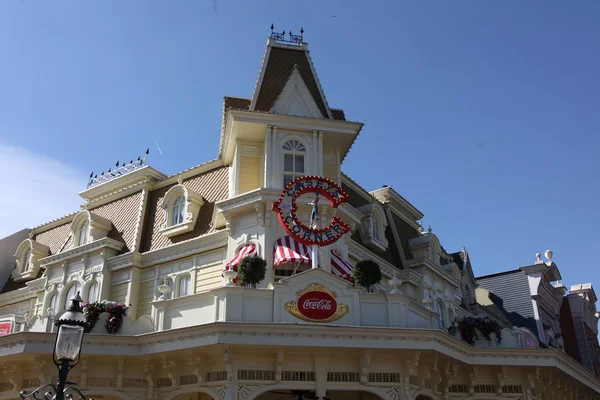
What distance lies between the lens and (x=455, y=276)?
101 feet

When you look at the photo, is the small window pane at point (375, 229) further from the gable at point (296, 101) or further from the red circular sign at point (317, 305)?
the red circular sign at point (317, 305)

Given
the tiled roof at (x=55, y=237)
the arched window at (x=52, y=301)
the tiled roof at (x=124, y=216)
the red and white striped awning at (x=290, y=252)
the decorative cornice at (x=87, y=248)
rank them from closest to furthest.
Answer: the red and white striped awning at (x=290, y=252) < the decorative cornice at (x=87, y=248) < the tiled roof at (x=124, y=216) < the arched window at (x=52, y=301) < the tiled roof at (x=55, y=237)

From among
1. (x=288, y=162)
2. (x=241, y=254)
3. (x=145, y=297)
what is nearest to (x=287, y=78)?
(x=288, y=162)

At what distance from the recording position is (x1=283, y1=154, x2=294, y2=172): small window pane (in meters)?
21.1

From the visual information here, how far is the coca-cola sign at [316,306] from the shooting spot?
1627 cm

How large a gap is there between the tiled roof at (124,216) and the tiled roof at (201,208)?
0.55 metres

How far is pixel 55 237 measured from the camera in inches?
1145

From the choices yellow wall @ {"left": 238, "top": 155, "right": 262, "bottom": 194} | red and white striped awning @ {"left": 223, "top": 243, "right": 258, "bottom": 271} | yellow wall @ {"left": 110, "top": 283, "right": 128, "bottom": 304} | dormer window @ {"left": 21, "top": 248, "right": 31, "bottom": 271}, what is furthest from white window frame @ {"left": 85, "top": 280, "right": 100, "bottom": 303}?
yellow wall @ {"left": 238, "top": 155, "right": 262, "bottom": 194}

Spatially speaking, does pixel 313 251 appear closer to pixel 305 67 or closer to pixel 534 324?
pixel 305 67

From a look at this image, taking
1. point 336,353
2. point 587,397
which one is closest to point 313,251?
point 336,353

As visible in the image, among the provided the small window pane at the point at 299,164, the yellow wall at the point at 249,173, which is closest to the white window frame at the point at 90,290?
the yellow wall at the point at 249,173

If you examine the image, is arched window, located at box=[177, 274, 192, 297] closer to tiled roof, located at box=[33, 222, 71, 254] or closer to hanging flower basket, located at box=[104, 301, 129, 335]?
hanging flower basket, located at box=[104, 301, 129, 335]

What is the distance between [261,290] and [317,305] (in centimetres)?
157

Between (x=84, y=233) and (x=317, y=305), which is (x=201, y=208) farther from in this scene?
(x=317, y=305)
